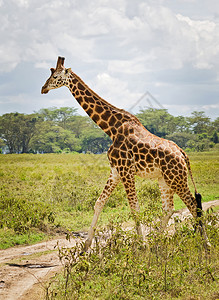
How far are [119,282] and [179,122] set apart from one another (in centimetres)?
4302

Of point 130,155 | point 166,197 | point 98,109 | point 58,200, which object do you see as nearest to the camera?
point 130,155

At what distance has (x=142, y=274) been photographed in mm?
4586

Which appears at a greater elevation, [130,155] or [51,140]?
[51,140]

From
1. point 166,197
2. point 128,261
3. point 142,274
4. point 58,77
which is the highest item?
point 58,77

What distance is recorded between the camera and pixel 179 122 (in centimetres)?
4650

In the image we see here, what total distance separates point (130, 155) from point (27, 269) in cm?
258

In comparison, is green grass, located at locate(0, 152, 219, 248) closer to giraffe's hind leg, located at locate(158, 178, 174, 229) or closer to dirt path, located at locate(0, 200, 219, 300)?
giraffe's hind leg, located at locate(158, 178, 174, 229)

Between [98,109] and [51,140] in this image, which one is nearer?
[98,109]

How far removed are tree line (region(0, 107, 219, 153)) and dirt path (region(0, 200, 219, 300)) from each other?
2757cm

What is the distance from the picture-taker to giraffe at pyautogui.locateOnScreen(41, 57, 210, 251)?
6211 mm

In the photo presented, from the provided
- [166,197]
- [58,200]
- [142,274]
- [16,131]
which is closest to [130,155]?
[166,197]

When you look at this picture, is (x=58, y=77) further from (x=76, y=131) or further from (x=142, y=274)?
(x=76, y=131)

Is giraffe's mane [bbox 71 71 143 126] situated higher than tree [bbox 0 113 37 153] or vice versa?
tree [bbox 0 113 37 153]

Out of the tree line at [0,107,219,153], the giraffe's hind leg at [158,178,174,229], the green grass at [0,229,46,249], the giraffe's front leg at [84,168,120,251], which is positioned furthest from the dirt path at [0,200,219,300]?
the tree line at [0,107,219,153]
